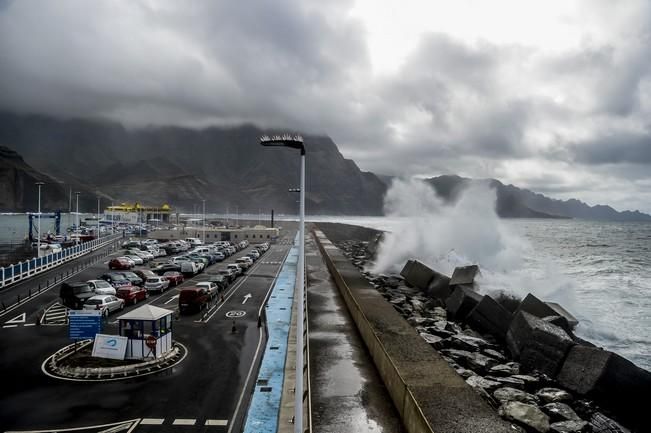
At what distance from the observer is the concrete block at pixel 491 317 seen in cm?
2156

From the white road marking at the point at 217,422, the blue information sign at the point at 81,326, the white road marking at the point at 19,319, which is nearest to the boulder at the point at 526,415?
the white road marking at the point at 217,422

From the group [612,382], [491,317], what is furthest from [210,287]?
[612,382]

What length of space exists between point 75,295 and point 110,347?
36.6 feet

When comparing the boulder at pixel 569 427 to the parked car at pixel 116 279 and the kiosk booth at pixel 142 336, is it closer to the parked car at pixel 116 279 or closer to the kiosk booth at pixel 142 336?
the kiosk booth at pixel 142 336

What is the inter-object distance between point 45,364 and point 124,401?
539cm

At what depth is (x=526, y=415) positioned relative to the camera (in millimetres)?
11930

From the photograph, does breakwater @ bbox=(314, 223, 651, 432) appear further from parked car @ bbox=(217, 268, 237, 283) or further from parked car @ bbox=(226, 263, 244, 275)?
parked car @ bbox=(226, 263, 244, 275)

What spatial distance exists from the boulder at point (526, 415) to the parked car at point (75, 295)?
922 inches

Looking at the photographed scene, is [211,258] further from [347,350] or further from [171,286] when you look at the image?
[347,350]

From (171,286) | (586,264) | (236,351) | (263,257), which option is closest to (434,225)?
(586,264)

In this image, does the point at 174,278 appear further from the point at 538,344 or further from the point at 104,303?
the point at 538,344

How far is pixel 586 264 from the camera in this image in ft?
203

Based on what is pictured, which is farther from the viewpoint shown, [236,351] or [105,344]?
[236,351]

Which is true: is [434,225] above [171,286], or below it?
above
